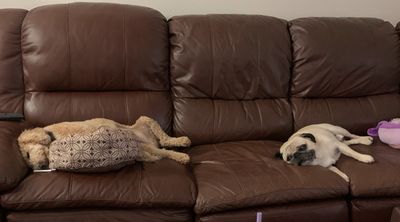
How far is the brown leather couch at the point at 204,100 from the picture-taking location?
177cm

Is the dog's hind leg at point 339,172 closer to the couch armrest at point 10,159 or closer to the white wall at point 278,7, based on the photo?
the white wall at point 278,7

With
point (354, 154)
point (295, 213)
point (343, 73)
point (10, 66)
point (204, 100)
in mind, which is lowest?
point (295, 213)

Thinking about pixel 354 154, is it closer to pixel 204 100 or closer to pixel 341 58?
pixel 341 58

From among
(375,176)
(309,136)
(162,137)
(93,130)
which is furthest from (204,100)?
(375,176)

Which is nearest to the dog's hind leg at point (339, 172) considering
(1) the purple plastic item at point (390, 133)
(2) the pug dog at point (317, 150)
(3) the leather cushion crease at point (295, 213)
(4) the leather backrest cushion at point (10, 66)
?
(2) the pug dog at point (317, 150)

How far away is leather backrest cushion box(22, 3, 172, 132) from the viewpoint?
→ 2.24 meters

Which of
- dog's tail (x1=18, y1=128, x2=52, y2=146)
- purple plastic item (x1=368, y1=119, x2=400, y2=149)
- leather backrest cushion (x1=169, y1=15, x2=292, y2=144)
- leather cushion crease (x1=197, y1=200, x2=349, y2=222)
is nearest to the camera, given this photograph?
leather cushion crease (x1=197, y1=200, x2=349, y2=222)

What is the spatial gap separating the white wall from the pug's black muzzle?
3.56 feet

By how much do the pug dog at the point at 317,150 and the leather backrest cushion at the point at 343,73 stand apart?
1.05 ft

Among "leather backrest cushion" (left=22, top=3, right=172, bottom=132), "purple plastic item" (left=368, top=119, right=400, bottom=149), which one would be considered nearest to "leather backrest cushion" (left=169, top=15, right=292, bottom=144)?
"leather backrest cushion" (left=22, top=3, right=172, bottom=132)

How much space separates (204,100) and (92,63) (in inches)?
25.3

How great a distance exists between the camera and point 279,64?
2.45 meters

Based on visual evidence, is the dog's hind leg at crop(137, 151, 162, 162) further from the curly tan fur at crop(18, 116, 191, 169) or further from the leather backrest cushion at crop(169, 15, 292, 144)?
the leather backrest cushion at crop(169, 15, 292, 144)

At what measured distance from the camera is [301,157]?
1993mm
